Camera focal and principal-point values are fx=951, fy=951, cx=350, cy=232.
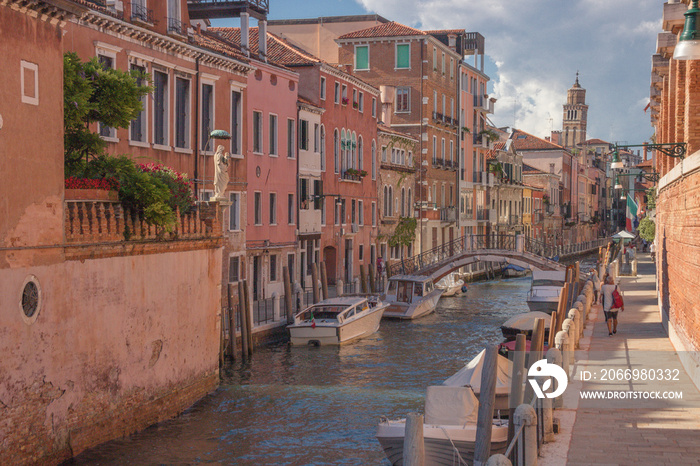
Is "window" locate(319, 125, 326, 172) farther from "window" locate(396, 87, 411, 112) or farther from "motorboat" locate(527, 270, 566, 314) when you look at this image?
"window" locate(396, 87, 411, 112)

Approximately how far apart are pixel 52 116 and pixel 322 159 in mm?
23074

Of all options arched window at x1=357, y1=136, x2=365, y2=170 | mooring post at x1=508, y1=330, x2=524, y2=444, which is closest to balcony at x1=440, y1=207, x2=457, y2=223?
arched window at x1=357, y1=136, x2=365, y2=170

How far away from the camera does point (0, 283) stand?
1093 centimetres

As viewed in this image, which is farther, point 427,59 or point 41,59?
point 427,59

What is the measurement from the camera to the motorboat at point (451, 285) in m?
41.2

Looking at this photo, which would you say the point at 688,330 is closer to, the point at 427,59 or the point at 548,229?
the point at 427,59

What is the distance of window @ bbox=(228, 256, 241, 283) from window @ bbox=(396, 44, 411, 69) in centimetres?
2305


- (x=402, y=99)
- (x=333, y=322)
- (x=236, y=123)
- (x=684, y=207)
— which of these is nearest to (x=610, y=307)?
(x=684, y=207)

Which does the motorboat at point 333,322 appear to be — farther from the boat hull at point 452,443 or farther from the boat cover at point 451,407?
the boat hull at point 452,443

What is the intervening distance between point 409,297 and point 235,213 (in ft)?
29.6

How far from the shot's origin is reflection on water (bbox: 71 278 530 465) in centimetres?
1447

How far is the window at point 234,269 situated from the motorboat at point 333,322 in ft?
7.18

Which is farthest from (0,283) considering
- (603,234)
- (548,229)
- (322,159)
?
(603,234)

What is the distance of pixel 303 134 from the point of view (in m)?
32.8
